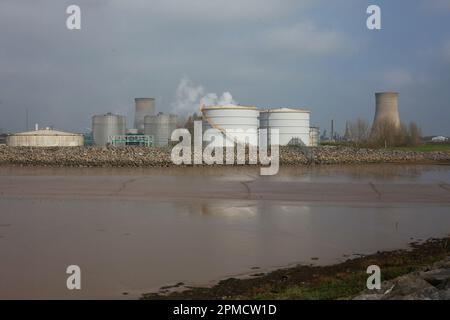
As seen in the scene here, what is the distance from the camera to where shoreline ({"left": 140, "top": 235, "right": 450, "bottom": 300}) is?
22.5 feet

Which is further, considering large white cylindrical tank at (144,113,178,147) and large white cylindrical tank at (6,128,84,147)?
large white cylindrical tank at (144,113,178,147)

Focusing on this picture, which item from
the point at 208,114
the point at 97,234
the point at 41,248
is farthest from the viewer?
the point at 208,114

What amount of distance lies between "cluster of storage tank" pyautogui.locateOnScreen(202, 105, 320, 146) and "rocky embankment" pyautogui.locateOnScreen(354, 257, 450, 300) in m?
45.6

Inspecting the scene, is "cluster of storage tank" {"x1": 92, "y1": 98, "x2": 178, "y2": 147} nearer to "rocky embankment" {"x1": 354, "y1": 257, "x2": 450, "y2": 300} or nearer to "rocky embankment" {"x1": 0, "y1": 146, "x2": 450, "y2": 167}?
"rocky embankment" {"x1": 0, "y1": 146, "x2": 450, "y2": 167}

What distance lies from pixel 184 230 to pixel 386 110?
6489 centimetres

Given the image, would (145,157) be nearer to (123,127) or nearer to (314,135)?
(123,127)

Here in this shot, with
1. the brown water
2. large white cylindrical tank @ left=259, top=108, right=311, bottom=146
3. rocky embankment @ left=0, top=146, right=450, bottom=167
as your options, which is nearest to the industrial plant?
large white cylindrical tank @ left=259, top=108, right=311, bottom=146

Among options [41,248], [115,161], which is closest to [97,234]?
[41,248]

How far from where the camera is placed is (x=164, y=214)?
16438mm

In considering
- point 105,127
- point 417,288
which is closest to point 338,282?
point 417,288

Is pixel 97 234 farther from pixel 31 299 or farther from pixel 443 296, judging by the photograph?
pixel 443 296

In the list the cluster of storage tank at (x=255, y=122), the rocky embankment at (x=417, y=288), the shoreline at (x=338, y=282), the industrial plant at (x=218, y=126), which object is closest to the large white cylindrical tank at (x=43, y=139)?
the industrial plant at (x=218, y=126)

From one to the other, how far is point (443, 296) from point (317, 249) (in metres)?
5.45

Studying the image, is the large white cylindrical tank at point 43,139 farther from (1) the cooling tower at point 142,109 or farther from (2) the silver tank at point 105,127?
(1) the cooling tower at point 142,109
